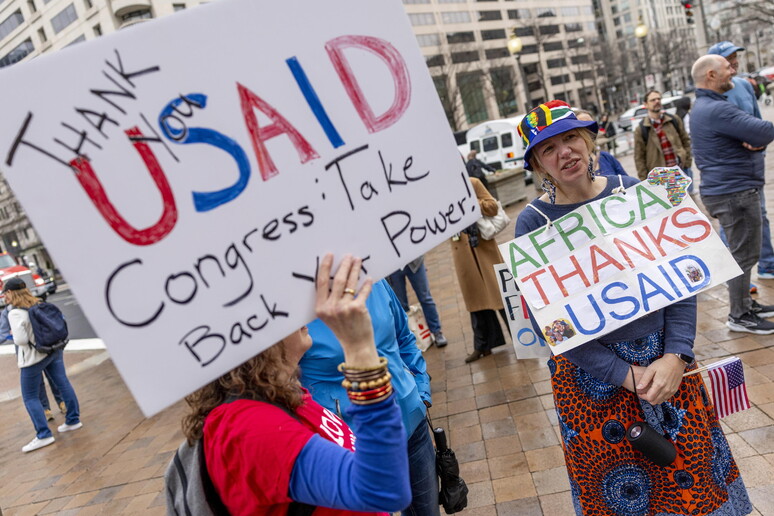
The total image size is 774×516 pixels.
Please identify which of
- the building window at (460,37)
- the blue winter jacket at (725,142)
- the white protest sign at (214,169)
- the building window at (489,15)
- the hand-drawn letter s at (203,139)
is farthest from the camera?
the building window at (489,15)

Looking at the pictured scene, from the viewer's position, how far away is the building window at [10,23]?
192 ft

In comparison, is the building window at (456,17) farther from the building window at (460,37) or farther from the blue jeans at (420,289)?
the blue jeans at (420,289)

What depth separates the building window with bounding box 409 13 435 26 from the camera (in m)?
69.3

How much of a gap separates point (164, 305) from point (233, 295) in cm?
14

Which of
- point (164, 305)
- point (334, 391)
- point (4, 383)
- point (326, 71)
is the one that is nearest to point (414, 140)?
point (326, 71)

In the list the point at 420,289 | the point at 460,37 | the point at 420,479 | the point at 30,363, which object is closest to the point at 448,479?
the point at 420,479

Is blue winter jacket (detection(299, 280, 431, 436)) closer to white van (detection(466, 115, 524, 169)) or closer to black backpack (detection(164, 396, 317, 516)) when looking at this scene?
black backpack (detection(164, 396, 317, 516))

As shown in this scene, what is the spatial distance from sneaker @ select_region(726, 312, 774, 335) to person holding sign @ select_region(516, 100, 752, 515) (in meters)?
2.73

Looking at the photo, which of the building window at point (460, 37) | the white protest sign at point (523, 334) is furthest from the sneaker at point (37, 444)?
the building window at point (460, 37)

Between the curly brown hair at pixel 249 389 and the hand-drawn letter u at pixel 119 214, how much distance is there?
0.41 meters

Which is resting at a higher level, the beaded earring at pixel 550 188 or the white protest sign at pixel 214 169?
the white protest sign at pixel 214 169

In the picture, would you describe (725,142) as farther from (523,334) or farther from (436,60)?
(436,60)

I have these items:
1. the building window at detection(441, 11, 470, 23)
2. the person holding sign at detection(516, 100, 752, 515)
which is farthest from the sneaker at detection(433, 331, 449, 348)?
the building window at detection(441, 11, 470, 23)

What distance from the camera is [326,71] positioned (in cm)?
141
